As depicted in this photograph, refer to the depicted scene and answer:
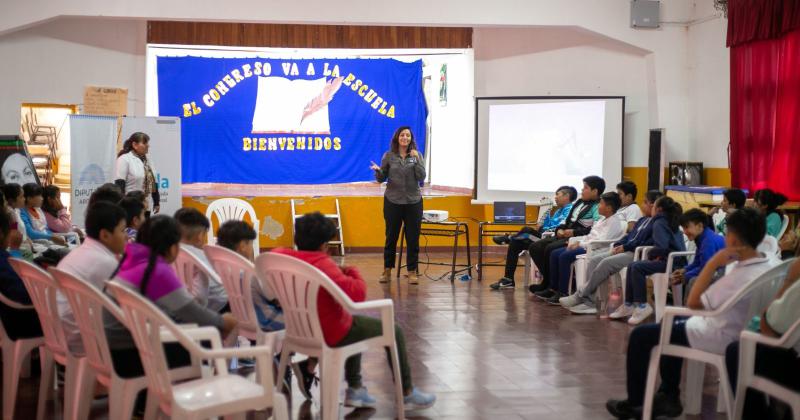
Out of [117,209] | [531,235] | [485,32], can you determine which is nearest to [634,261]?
[531,235]

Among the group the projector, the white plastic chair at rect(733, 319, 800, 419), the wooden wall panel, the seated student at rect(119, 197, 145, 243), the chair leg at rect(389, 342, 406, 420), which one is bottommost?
the chair leg at rect(389, 342, 406, 420)

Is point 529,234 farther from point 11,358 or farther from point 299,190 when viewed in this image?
point 11,358

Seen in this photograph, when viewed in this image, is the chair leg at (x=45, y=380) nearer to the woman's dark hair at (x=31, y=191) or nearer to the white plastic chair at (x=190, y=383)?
the white plastic chair at (x=190, y=383)

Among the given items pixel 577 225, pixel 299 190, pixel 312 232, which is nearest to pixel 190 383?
pixel 312 232

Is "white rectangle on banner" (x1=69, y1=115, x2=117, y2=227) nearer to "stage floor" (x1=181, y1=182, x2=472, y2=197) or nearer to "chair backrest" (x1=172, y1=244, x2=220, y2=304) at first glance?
"stage floor" (x1=181, y1=182, x2=472, y2=197)

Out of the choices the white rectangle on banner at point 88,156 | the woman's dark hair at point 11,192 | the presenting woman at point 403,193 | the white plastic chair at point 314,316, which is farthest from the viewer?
the white rectangle on banner at point 88,156

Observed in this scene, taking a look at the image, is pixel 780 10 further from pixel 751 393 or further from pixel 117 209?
pixel 117 209

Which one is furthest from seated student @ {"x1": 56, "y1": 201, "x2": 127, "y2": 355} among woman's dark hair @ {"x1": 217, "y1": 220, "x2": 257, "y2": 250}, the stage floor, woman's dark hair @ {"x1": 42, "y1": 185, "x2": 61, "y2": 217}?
the stage floor

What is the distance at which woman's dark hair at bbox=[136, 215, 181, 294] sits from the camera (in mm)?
3170

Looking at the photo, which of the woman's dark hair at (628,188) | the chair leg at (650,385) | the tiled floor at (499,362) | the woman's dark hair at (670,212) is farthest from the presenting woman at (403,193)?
the chair leg at (650,385)

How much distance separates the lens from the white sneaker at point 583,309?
689 centimetres

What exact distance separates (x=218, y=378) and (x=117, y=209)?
0.95 meters

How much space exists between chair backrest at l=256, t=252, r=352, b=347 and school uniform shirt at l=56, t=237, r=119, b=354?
595 millimetres

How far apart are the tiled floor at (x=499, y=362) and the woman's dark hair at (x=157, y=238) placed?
1102 mm
